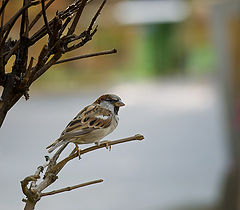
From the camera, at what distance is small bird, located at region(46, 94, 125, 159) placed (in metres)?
0.47

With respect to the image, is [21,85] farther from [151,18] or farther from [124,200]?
[151,18]

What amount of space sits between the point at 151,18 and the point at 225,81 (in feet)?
8.98

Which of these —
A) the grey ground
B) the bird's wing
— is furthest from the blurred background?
the bird's wing

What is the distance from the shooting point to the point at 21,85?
0.44m

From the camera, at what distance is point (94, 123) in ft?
1.61

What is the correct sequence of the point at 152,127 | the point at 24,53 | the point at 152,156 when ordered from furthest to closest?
the point at 152,127 < the point at 152,156 < the point at 24,53

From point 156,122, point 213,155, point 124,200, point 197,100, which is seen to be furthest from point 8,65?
point 197,100

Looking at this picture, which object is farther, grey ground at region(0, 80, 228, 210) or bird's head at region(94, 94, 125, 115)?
grey ground at region(0, 80, 228, 210)

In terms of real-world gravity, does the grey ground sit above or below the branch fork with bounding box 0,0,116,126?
below

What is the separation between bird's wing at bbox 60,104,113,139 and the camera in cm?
47

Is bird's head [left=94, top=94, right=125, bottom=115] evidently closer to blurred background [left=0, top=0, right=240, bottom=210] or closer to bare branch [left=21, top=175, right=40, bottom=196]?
bare branch [left=21, top=175, right=40, bottom=196]

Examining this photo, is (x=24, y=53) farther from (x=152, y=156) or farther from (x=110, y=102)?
(x=152, y=156)

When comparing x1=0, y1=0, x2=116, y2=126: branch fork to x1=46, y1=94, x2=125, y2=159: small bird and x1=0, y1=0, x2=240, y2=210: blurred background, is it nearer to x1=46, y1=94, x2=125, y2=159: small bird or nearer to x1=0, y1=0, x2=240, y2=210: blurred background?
x1=46, y1=94, x2=125, y2=159: small bird

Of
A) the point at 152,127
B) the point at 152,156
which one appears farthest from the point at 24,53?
the point at 152,127
